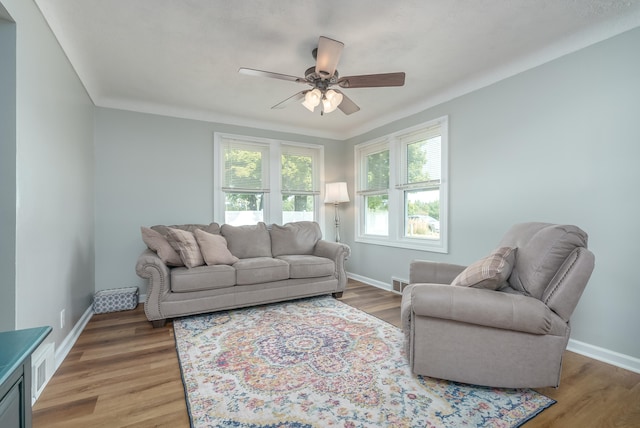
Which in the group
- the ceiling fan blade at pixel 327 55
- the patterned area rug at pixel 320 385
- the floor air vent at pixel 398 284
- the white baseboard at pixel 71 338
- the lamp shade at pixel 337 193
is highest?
the ceiling fan blade at pixel 327 55

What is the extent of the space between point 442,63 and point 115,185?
3892mm

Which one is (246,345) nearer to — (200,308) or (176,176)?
(200,308)

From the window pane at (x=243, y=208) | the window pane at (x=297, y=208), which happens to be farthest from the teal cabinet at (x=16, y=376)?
the window pane at (x=297, y=208)

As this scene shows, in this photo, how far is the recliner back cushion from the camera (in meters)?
1.81

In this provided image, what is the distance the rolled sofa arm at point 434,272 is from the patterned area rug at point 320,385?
0.55m

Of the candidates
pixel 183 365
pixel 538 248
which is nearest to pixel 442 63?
pixel 538 248

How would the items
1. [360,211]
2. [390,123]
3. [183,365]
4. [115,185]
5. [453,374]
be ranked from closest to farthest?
[453,374] < [183,365] < [115,185] < [390,123] < [360,211]

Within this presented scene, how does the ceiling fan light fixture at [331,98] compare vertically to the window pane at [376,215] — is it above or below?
above

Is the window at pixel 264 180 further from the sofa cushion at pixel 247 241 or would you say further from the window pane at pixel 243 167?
the sofa cushion at pixel 247 241

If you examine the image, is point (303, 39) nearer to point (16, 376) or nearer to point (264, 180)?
point (264, 180)

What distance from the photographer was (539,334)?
171cm

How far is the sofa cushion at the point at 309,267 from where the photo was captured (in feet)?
11.6

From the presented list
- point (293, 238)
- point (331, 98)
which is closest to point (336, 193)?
point (293, 238)

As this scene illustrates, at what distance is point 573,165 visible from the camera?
2.44 metres
